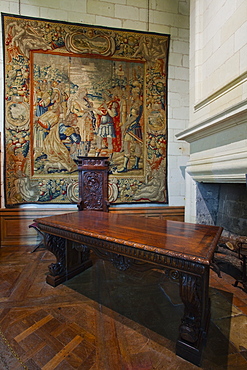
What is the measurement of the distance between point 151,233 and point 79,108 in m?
3.11

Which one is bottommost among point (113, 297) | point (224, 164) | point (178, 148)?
point (113, 297)

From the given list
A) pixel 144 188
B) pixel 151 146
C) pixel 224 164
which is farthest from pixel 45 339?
pixel 151 146

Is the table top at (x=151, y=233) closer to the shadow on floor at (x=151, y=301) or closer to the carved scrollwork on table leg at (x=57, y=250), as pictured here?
the carved scrollwork on table leg at (x=57, y=250)

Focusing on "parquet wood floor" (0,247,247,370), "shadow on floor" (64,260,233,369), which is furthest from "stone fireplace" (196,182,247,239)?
"shadow on floor" (64,260,233,369)

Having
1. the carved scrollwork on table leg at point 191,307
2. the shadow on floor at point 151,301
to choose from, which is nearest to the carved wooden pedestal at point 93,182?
the shadow on floor at point 151,301

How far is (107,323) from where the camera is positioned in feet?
5.49

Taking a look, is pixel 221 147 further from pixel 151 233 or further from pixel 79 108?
pixel 79 108

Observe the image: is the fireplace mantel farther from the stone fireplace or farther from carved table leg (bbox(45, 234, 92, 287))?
carved table leg (bbox(45, 234, 92, 287))

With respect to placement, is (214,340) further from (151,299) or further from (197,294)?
(151,299)

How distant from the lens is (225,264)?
2871 millimetres

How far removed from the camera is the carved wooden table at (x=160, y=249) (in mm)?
1307

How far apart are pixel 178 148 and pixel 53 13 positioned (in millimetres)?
3591

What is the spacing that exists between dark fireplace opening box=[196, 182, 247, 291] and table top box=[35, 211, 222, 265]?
1.10m

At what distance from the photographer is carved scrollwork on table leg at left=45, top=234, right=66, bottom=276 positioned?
7.44 feet
